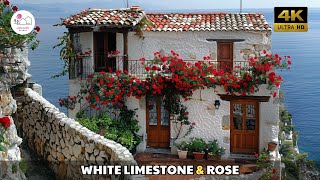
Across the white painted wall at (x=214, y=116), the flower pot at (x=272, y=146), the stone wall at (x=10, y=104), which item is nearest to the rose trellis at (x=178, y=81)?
the white painted wall at (x=214, y=116)

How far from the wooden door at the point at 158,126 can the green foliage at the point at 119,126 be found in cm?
61

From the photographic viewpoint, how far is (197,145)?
57.1 feet

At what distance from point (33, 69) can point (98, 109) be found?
48206 mm

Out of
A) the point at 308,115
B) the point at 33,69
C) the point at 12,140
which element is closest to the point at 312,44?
the point at 308,115

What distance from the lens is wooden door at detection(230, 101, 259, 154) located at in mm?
17672

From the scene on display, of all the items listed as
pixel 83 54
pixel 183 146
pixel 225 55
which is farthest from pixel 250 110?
pixel 83 54

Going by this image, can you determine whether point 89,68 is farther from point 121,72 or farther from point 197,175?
point 197,175

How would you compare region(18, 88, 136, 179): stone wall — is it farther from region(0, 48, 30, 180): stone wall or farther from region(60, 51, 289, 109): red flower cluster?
region(60, 51, 289, 109): red flower cluster

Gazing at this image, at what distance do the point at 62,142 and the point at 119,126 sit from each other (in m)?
5.71

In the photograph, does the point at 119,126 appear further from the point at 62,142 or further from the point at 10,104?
the point at 10,104

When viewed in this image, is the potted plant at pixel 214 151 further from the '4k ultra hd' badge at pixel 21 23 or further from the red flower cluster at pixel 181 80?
the '4k ultra hd' badge at pixel 21 23

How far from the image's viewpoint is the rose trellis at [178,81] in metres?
16.8

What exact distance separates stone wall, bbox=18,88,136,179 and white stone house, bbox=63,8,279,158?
483cm

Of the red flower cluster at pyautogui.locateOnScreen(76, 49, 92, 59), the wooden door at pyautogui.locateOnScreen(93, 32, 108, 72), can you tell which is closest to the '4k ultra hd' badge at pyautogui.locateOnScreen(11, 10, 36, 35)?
the red flower cluster at pyautogui.locateOnScreen(76, 49, 92, 59)
